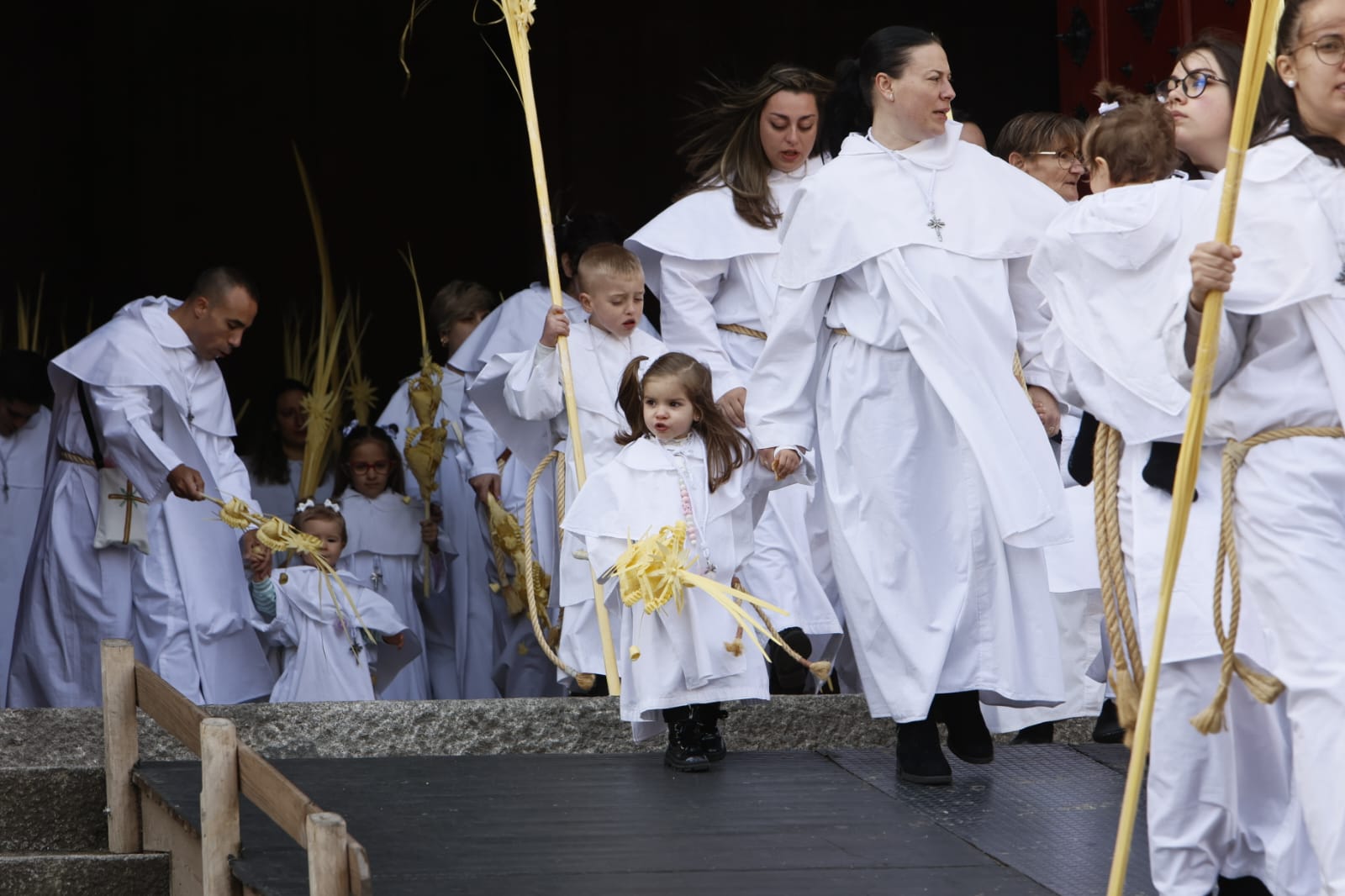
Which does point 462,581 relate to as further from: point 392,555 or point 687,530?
point 687,530

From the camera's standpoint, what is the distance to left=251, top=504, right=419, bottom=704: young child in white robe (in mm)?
7301

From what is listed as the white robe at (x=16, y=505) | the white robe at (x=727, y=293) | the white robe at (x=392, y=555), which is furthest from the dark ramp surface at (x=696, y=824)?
the white robe at (x=16, y=505)

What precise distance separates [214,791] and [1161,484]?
6.59ft

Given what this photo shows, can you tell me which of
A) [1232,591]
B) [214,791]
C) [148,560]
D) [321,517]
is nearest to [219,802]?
[214,791]

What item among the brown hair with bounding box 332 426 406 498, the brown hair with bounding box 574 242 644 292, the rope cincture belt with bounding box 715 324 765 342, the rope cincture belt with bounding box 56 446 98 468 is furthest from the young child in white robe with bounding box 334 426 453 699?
the brown hair with bounding box 574 242 644 292

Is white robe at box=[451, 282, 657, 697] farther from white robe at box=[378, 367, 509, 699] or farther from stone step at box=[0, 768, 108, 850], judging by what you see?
stone step at box=[0, 768, 108, 850]

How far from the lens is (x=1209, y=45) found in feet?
13.8

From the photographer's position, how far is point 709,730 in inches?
217

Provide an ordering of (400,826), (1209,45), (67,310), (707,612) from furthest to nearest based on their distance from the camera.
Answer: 1. (67,310)
2. (707,612)
3. (400,826)
4. (1209,45)

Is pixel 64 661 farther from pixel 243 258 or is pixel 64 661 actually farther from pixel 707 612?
pixel 243 258

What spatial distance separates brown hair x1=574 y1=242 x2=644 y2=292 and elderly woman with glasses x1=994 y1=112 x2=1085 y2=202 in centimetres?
120

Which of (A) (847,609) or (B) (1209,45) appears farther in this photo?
(A) (847,609)

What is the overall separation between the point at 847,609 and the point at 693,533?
449mm

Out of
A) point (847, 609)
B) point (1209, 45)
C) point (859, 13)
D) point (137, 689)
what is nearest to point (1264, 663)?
point (1209, 45)
